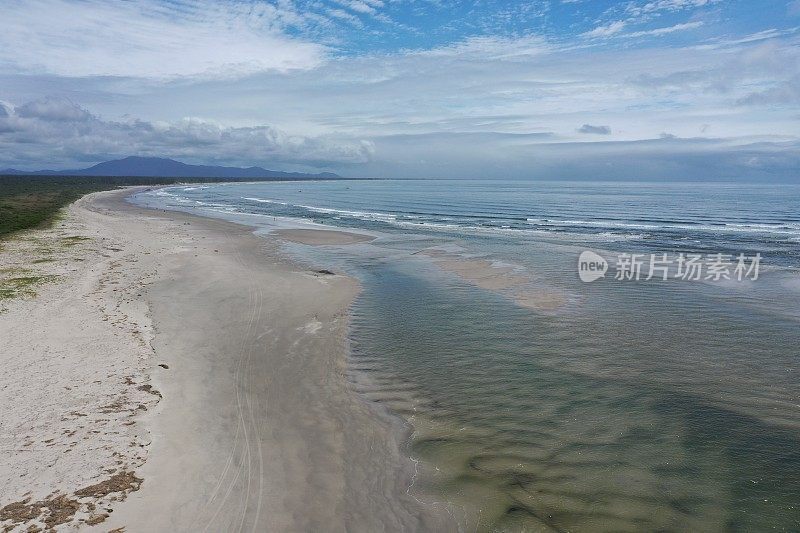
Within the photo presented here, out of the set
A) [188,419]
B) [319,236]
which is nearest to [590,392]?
[188,419]

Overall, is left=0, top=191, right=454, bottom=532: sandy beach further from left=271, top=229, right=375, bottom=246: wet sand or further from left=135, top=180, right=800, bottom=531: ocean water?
left=271, top=229, right=375, bottom=246: wet sand

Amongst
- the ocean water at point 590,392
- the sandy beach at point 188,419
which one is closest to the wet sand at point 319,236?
the ocean water at point 590,392

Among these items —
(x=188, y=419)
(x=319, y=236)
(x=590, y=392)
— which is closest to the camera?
(x=188, y=419)

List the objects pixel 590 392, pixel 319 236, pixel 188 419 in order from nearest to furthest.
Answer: pixel 188 419 → pixel 590 392 → pixel 319 236

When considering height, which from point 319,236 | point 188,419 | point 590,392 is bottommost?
point 188,419

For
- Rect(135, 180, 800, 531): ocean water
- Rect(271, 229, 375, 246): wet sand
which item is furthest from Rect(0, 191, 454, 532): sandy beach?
Rect(271, 229, 375, 246): wet sand

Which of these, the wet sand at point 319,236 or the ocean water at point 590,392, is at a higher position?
the wet sand at point 319,236

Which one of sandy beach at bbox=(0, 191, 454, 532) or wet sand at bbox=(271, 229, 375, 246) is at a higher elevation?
wet sand at bbox=(271, 229, 375, 246)

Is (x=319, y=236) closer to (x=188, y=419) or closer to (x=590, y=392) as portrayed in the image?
(x=188, y=419)

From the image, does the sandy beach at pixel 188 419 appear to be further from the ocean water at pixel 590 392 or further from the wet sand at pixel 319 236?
the wet sand at pixel 319 236
